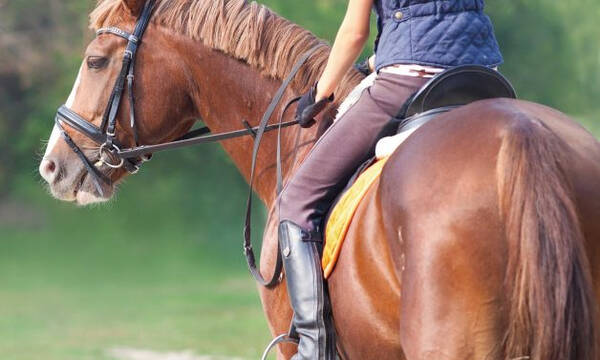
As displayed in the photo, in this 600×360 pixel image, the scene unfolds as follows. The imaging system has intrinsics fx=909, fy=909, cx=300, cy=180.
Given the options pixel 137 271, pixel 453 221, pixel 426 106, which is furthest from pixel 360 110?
pixel 137 271

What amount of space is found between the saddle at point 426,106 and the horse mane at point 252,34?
88 centimetres

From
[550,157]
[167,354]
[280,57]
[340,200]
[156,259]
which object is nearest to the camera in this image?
[550,157]

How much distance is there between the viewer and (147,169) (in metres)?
20.3

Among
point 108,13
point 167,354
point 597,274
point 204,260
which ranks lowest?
point 204,260

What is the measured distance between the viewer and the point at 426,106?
316 cm

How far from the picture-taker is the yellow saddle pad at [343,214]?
3094 millimetres

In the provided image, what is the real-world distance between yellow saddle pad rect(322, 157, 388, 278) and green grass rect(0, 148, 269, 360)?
844 centimetres

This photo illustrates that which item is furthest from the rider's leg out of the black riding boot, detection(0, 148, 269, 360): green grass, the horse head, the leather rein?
detection(0, 148, 269, 360): green grass

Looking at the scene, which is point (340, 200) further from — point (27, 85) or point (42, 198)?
point (27, 85)

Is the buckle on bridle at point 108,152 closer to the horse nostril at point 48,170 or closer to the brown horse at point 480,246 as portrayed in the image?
the horse nostril at point 48,170

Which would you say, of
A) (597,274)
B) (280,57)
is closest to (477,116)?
(597,274)

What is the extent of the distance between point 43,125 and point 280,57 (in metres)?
17.5

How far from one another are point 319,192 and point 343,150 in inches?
7.0

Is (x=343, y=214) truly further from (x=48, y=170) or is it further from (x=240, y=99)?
(x=48, y=170)
